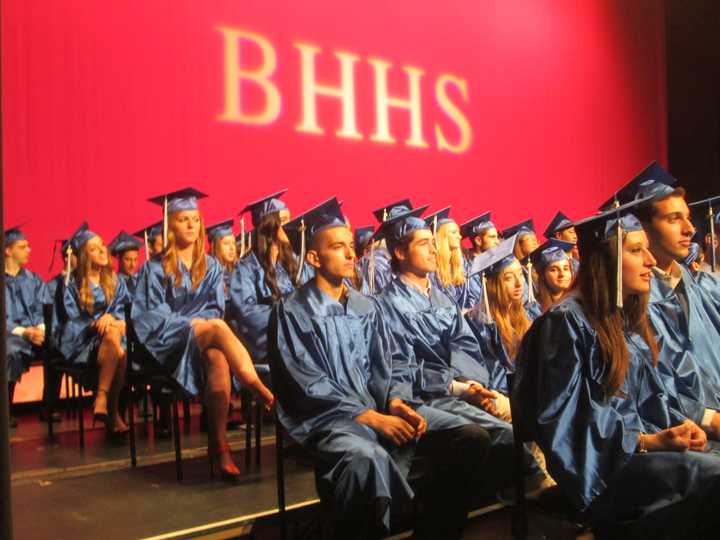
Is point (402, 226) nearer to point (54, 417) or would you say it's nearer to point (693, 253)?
point (693, 253)

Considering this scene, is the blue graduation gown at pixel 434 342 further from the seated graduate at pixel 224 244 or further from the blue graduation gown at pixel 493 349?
the seated graduate at pixel 224 244

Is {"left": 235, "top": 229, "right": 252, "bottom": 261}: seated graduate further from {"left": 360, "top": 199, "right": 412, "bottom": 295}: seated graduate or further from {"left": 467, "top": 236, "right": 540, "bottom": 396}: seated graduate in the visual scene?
{"left": 467, "top": 236, "right": 540, "bottom": 396}: seated graduate

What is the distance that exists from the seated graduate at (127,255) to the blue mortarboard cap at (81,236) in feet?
0.66

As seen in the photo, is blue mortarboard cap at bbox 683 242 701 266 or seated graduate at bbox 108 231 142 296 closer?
blue mortarboard cap at bbox 683 242 701 266

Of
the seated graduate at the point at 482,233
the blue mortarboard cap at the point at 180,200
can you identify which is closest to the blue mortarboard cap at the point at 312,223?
the blue mortarboard cap at the point at 180,200

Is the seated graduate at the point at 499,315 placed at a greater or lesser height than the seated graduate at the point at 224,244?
lesser

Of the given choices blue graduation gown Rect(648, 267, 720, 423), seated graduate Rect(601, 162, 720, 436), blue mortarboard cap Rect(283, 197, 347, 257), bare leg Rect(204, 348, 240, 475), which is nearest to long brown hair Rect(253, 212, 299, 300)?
bare leg Rect(204, 348, 240, 475)

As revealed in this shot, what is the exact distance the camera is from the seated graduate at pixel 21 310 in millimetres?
4785

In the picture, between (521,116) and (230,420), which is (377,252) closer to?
(230,420)

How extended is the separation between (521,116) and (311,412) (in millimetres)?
4443

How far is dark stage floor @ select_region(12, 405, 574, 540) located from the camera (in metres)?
3.02

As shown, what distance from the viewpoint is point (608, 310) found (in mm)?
2488

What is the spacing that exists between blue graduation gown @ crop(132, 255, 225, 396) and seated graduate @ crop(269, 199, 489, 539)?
1124mm

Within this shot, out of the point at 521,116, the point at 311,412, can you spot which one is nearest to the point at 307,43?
the point at 521,116
